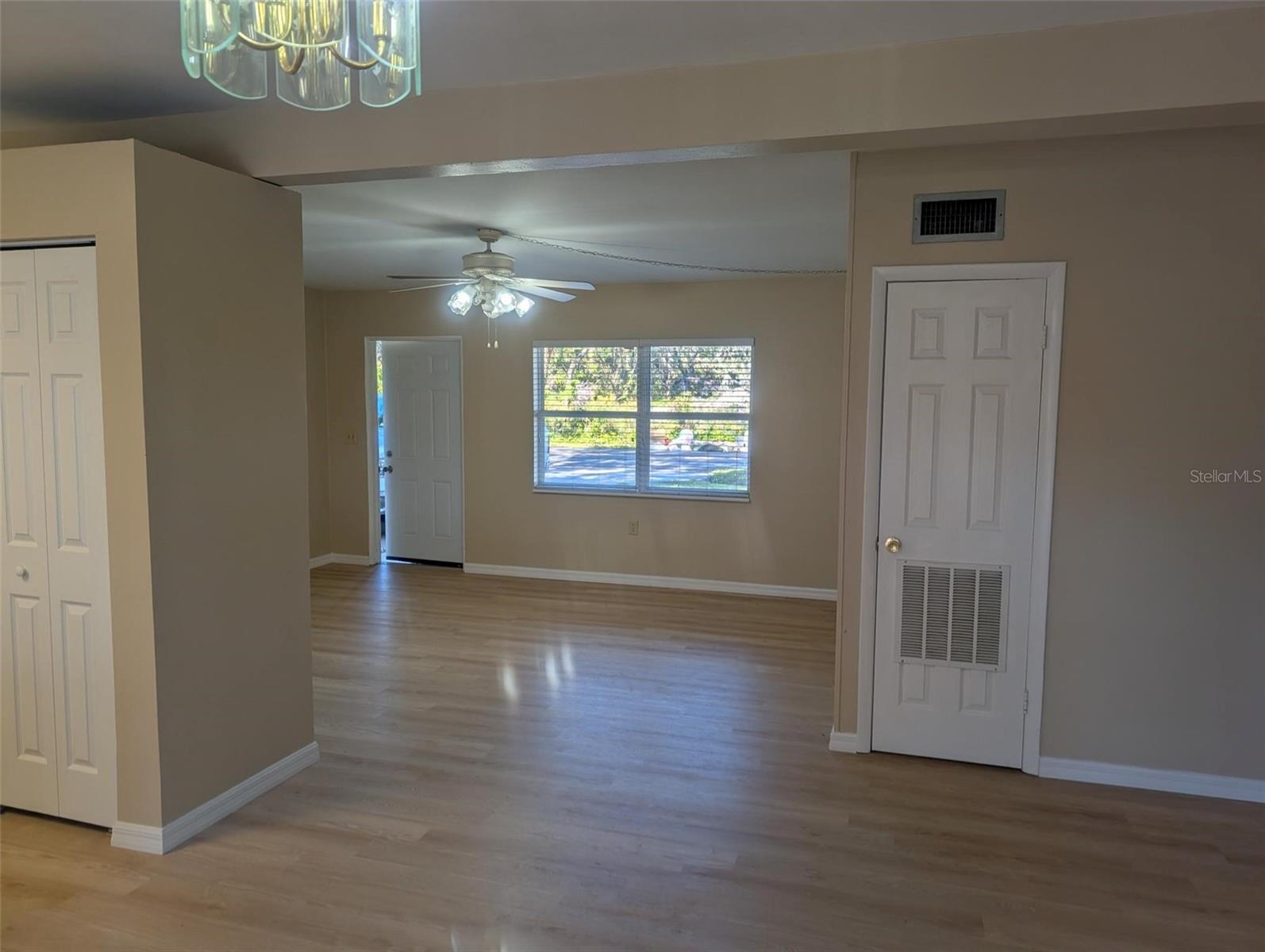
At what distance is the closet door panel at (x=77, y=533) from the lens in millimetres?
2725

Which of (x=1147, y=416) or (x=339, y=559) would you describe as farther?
(x=339, y=559)

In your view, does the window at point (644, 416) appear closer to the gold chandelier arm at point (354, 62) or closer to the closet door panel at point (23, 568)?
the closet door panel at point (23, 568)

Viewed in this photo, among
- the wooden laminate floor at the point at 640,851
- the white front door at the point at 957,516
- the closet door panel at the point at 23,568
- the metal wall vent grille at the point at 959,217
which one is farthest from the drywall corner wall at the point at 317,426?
the metal wall vent grille at the point at 959,217

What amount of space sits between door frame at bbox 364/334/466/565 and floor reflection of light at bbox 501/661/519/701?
2713 millimetres

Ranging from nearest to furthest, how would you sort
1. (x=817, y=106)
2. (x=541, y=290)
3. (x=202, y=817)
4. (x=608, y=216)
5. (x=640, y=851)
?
(x=817, y=106) < (x=640, y=851) < (x=202, y=817) < (x=608, y=216) < (x=541, y=290)

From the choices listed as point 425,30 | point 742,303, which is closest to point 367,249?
point 742,303

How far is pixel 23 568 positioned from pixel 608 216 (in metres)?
2.97

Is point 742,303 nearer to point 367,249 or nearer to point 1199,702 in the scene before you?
point 367,249

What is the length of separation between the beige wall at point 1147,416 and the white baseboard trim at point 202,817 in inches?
121

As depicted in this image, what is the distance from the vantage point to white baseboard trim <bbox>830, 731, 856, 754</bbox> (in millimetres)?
3596

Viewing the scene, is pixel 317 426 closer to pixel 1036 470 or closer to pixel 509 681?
pixel 509 681

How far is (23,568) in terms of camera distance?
2.90 m

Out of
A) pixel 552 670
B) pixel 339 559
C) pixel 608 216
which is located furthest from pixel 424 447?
pixel 608 216

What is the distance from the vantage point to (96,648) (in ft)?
9.27
